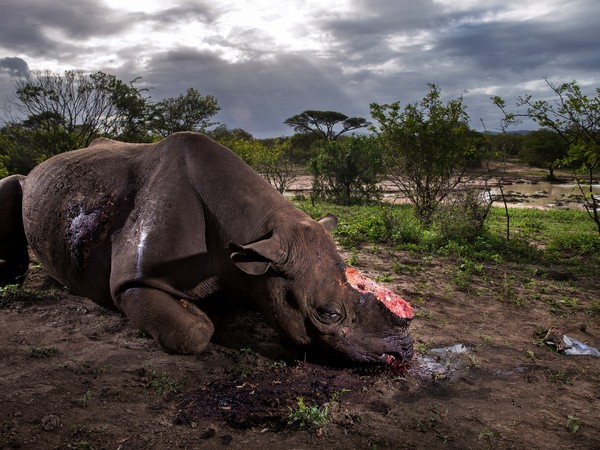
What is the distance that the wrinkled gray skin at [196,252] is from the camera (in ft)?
13.5

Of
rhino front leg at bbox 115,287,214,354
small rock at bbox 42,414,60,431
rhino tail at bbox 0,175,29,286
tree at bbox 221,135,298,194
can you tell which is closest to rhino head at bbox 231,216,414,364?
rhino front leg at bbox 115,287,214,354

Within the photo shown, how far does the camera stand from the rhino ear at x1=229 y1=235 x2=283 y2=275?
388 cm

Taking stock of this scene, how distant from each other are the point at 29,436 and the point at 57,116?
17554 millimetres

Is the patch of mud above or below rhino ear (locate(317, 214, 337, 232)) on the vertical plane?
below

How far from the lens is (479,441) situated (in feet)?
10.9

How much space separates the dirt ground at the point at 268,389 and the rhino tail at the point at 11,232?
0.81m

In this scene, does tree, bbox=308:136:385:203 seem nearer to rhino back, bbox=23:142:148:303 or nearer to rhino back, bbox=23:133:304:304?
rhino back, bbox=23:142:148:303

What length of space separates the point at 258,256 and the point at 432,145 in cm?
1020

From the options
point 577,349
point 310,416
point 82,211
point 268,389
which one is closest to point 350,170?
point 577,349

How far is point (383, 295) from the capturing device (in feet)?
13.7

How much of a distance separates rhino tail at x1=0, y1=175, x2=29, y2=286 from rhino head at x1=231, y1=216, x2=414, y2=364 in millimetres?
4054

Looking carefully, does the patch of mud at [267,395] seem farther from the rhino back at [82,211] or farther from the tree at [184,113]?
the tree at [184,113]

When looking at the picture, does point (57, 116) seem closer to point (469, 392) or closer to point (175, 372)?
point (175, 372)

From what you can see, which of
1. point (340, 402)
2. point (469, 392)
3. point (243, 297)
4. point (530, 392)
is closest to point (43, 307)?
point (243, 297)
